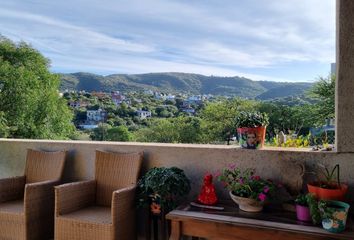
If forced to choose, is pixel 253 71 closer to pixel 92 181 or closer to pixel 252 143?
pixel 252 143

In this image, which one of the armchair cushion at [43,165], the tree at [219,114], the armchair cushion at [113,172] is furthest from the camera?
the tree at [219,114]

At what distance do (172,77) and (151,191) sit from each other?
8.92ft

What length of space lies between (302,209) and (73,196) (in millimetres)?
1732

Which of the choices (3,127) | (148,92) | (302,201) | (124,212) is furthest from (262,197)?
(3,127)

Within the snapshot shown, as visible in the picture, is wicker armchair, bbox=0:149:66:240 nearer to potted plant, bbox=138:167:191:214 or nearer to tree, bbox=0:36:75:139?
potted plant, bbox=138:167:191:214

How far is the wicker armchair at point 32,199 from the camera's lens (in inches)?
102

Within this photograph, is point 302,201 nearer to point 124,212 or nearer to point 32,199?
point 124,212

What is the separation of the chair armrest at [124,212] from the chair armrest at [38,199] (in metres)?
0.79

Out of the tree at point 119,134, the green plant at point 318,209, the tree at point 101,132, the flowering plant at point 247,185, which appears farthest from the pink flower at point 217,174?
the tree at point 101,132

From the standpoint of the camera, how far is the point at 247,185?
2.14m

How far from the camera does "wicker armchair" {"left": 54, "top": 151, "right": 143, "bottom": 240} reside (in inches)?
90.8

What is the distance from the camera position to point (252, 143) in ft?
8.03

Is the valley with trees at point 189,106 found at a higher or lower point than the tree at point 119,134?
higher

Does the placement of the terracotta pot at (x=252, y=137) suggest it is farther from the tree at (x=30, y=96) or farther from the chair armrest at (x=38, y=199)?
the tree at (x=30, y=96)
